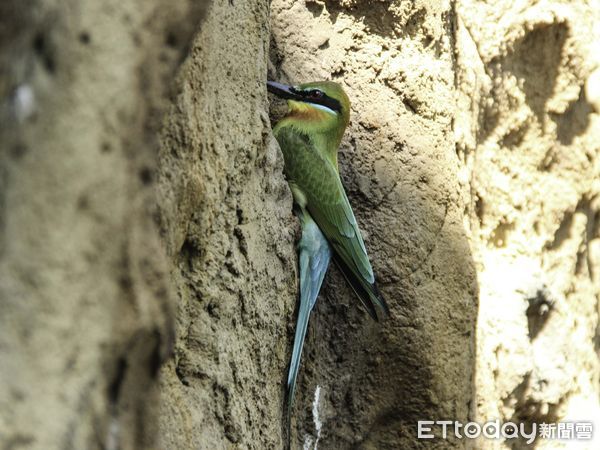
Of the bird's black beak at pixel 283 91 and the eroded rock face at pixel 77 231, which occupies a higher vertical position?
the bird's black beak at pixel 283 91

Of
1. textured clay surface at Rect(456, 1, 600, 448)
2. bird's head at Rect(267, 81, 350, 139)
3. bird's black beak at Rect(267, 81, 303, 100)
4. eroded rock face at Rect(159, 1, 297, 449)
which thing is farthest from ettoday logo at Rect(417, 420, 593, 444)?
bird's black beak at Rect(267, 81, 303, 100)

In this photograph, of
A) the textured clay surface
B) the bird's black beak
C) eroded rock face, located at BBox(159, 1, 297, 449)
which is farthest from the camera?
the textured clay surface

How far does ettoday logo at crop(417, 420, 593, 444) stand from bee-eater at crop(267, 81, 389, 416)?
1.48 feet

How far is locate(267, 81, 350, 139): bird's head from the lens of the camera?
306cm

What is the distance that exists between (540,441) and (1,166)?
10.5 ft

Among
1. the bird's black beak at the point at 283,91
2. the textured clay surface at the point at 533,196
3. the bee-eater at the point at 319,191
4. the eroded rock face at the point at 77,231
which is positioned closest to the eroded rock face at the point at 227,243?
the bee-eater at the point at 319,191

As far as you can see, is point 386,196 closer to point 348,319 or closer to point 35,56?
point 348,319

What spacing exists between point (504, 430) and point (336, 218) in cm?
129

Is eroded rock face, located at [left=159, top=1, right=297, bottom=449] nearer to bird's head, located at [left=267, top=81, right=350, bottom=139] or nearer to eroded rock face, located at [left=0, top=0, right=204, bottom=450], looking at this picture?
bird's head, located at [left=267, top=81, right=350, bottom=139]

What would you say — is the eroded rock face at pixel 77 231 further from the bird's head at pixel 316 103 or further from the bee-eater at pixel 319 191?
the bird's head at pixel 316 103

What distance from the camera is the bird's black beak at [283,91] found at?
305 cm

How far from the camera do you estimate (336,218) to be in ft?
9.73

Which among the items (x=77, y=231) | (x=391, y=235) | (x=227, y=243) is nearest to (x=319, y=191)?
(x=391, y=235)

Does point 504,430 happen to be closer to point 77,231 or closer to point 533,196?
point 533,196
